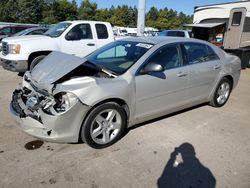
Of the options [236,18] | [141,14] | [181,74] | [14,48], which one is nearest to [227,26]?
[236,18]

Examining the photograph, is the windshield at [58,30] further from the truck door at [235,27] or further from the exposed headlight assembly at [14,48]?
the truck door at [235,27]

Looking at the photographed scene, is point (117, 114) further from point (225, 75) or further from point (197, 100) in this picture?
point (225, 75)

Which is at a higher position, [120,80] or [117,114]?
[120,80]

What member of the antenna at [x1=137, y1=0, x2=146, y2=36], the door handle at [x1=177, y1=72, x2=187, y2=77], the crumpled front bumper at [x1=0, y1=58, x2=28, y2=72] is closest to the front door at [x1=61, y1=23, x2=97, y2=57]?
the crumpled front bumper at [x1=0, y1=58, x2=28, y2=72]

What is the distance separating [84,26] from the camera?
796 centimetres

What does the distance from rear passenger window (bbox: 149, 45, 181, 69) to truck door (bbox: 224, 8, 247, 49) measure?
926 centimetres

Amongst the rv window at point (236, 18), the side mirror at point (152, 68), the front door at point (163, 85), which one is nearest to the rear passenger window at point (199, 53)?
the front door at point (163, 85)

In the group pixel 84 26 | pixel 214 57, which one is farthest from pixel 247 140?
pixel 84 26

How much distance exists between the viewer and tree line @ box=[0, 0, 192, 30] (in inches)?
1905

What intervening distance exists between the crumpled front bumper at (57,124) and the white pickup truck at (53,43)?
409 cm

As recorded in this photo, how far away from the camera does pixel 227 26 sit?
1306cm

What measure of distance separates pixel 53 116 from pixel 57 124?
11 centimetres

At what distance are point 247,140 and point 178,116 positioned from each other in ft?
4.16

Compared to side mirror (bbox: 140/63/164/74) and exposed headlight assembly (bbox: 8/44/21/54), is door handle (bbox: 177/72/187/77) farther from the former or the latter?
exposed headlight assembly (bbox: 8/44/21/54)
